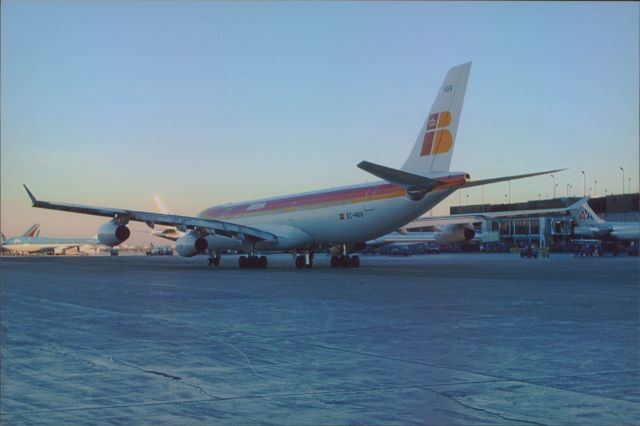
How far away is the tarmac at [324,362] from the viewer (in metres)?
5.44

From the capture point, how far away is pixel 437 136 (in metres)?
29.5

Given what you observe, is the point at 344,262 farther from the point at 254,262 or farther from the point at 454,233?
the point at 454,233

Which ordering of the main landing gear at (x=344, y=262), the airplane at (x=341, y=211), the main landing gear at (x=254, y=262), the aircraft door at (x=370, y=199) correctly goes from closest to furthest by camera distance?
the airplane at (x=341, y=211)
the aircraft door at (x=370, y=199)
the main landing gear at (x=344, y=262)
the main landing gear at (x=254, y=262)

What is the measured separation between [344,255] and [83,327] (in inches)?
1030

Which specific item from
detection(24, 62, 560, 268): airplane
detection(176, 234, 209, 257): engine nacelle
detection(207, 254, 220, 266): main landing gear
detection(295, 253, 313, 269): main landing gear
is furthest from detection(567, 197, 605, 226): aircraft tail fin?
detection(176, 234, 209, 257): engine nacelle

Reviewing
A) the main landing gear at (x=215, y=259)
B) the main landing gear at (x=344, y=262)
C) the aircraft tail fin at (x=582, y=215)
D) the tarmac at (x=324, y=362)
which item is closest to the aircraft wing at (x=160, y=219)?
the main landing gear at (x=344, y=262)

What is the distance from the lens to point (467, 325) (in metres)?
10.8

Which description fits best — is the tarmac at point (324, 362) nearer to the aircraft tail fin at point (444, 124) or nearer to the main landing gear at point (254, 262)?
the aircraft tail fin at point (444, 124)

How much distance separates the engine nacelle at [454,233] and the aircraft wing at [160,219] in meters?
9.67

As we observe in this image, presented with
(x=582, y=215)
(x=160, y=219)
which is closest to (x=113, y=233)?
→ (x=160, y=219)

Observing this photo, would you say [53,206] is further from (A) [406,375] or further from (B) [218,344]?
(A) [406,375]

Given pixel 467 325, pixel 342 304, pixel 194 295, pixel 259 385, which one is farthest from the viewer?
pixel 194 295

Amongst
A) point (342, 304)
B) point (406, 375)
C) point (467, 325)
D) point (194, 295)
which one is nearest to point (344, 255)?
point (194, 295)

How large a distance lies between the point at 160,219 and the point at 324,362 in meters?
27.8
